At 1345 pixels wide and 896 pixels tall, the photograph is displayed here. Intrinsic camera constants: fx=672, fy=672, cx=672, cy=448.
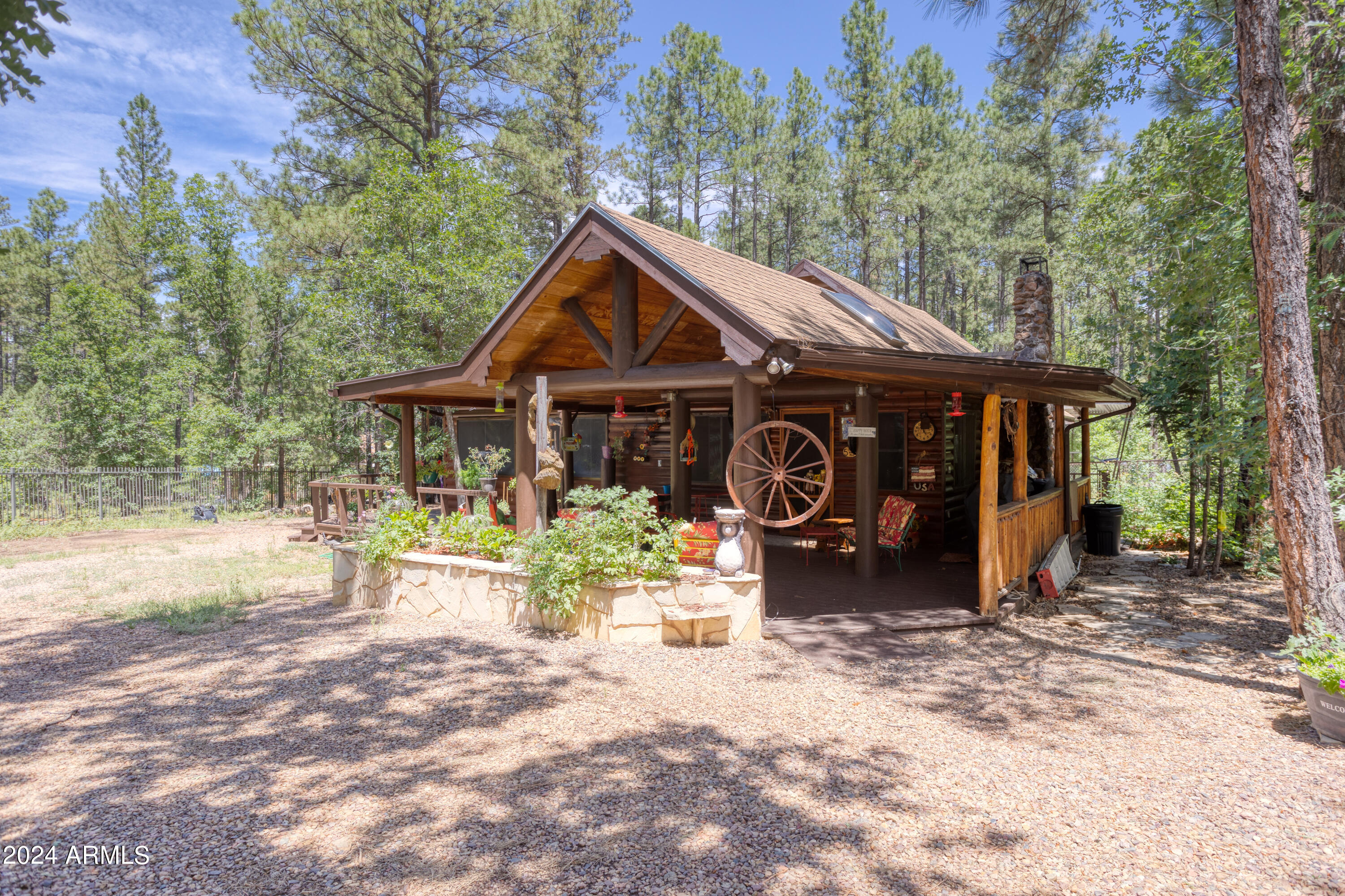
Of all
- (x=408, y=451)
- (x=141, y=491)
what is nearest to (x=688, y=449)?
(x=408, y=451)

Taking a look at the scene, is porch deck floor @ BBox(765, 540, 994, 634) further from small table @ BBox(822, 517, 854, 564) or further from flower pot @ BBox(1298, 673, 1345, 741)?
flower pot @ BBox(1298, 673, 1345, 741)

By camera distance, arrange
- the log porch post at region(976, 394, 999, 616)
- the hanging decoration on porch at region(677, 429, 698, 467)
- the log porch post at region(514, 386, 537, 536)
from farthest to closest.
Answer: the hanging decoration on porch at region(677, 429, 698, 467)
the log porch post at region(514, 386, 537, 536)
the log porch post at region(976, 394, 999, 616)

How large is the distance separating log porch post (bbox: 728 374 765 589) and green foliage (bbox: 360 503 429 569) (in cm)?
373

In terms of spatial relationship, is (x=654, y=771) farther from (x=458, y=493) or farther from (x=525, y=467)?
(x=458, y=493)

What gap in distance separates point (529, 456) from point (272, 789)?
494cm

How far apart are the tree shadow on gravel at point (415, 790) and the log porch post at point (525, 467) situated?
2.52m

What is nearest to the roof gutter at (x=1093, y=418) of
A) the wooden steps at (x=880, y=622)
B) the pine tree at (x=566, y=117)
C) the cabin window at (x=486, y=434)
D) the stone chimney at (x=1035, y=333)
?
the stone chimney at (x=1035, y=333)

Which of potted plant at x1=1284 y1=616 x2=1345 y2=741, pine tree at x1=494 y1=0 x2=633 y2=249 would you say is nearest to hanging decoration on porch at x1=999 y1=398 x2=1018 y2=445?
potted plant at x1=1284 y1=616 x2=1345 y2=741

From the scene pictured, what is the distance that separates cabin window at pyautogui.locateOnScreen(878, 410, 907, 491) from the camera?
11.0 metres

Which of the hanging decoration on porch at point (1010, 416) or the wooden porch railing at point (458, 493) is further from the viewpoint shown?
the hanging decoration on porch at point (1010, 416)

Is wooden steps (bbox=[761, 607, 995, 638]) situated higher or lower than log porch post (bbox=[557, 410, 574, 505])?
lower

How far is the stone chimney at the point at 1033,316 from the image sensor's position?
11977 millimetres

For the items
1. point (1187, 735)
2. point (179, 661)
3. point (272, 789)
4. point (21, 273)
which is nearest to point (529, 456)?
point (179, 661)

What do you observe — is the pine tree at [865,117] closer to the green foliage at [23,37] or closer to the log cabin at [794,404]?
the log cabin at [794,404]
